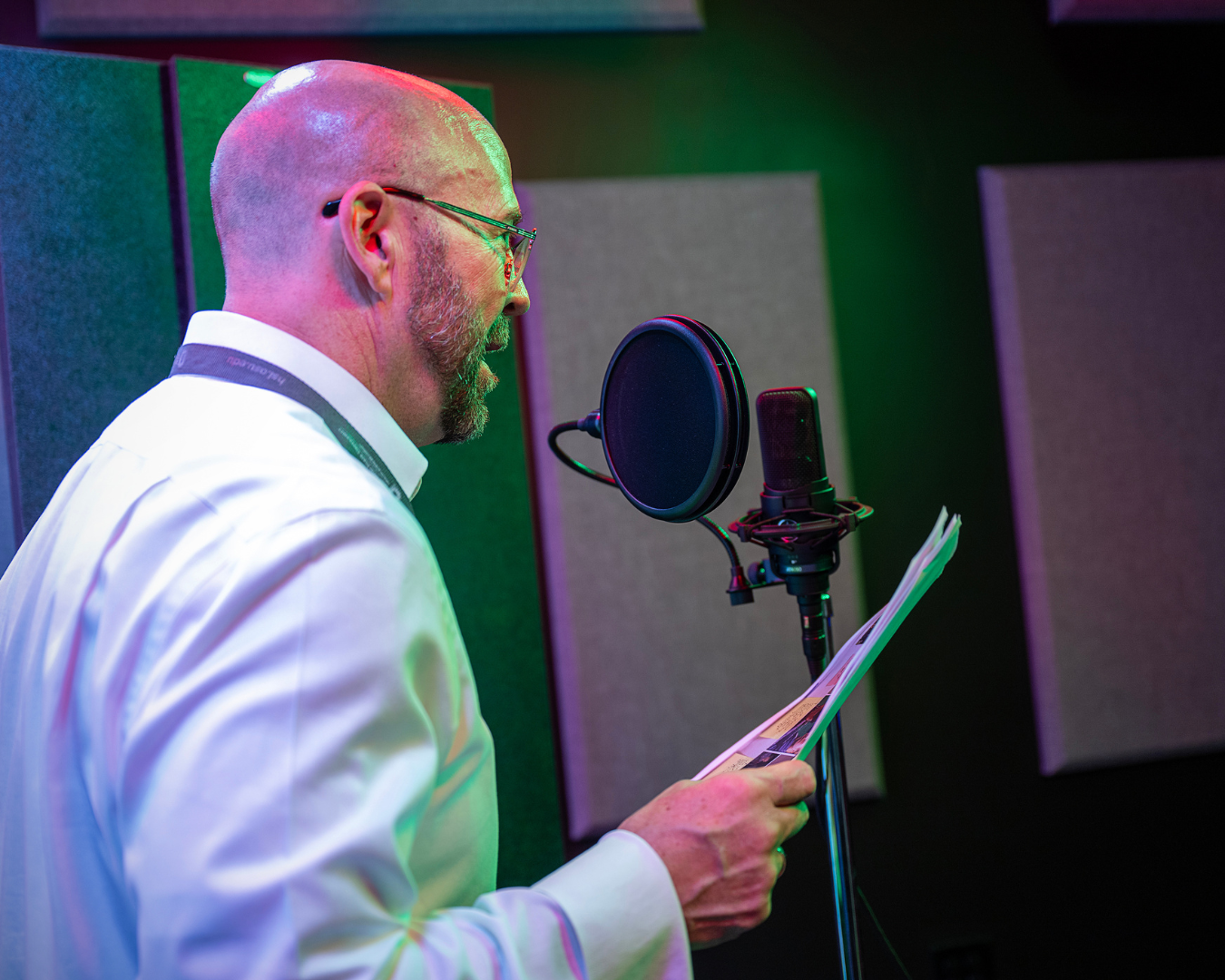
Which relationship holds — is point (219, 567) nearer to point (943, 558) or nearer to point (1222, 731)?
point (943, 558)

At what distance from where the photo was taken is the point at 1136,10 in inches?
79.4

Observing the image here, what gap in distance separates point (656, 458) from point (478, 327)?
22 cm

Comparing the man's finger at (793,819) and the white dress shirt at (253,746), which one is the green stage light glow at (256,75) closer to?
the white dress shirt at (253,746)

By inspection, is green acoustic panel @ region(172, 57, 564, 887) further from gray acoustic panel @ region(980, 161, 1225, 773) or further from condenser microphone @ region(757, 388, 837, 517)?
gray acoustic panel @ region(980, 161, 1225, 773)

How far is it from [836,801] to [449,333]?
2.14 ft

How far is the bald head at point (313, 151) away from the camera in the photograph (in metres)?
0.82

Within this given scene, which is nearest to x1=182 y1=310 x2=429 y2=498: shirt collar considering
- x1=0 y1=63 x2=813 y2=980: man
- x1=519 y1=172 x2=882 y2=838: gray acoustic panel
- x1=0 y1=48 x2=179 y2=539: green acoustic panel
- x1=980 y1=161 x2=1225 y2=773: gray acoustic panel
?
x1=0 y1=63 x2=813 y2=980: man

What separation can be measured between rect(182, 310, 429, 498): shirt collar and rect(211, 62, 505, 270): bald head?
0.08m

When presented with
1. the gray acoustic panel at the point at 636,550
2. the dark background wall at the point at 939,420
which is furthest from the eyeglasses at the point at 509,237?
the dark background wall at the point at 939,420

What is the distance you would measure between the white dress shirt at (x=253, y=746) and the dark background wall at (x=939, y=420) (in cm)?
138

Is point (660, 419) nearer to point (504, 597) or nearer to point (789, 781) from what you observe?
point (789, 781)

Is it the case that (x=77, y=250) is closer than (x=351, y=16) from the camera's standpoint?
Yes

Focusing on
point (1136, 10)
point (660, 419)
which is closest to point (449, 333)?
point (660, 419)

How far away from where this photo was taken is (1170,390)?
2.00 meters
